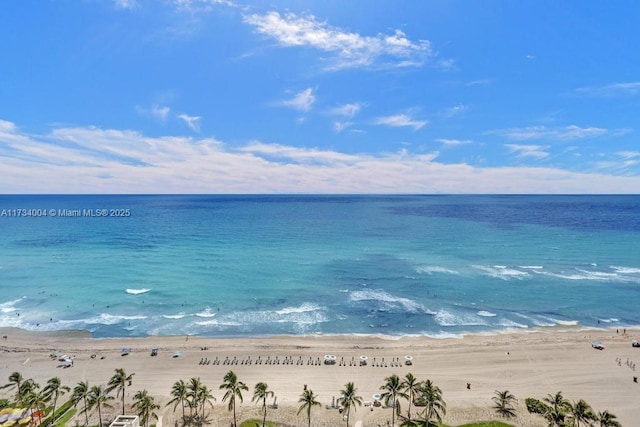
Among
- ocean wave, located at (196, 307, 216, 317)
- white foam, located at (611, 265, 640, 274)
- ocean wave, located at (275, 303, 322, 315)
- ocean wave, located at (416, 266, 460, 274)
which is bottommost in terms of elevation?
ocean wave, located at (196, 307, 216, 317)

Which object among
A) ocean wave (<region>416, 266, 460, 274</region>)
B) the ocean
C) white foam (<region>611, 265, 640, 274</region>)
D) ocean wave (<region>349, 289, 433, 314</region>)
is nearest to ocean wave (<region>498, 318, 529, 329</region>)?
the ocean

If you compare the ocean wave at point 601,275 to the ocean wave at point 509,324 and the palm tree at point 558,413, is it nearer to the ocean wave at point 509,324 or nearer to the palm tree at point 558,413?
the ocean wave at point 509,324

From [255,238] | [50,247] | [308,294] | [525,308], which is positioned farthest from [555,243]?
[50,247]

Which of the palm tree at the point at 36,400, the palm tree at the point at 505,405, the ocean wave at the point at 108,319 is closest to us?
the palm tree at the point at 36,400

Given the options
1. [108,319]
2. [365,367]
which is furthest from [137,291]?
[365,367]

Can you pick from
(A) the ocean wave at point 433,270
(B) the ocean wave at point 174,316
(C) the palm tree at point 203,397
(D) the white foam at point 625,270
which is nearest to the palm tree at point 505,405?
(C) the palm tree at point 203,397

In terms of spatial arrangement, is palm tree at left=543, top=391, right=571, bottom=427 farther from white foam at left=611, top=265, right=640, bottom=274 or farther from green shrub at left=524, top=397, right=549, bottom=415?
white foam at left=611, top=265, right=640, bottom=274

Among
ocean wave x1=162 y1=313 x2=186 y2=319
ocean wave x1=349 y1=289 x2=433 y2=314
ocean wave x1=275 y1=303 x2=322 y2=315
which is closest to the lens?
ocean wave x1=162 y1=313 x2=186 y2=319
